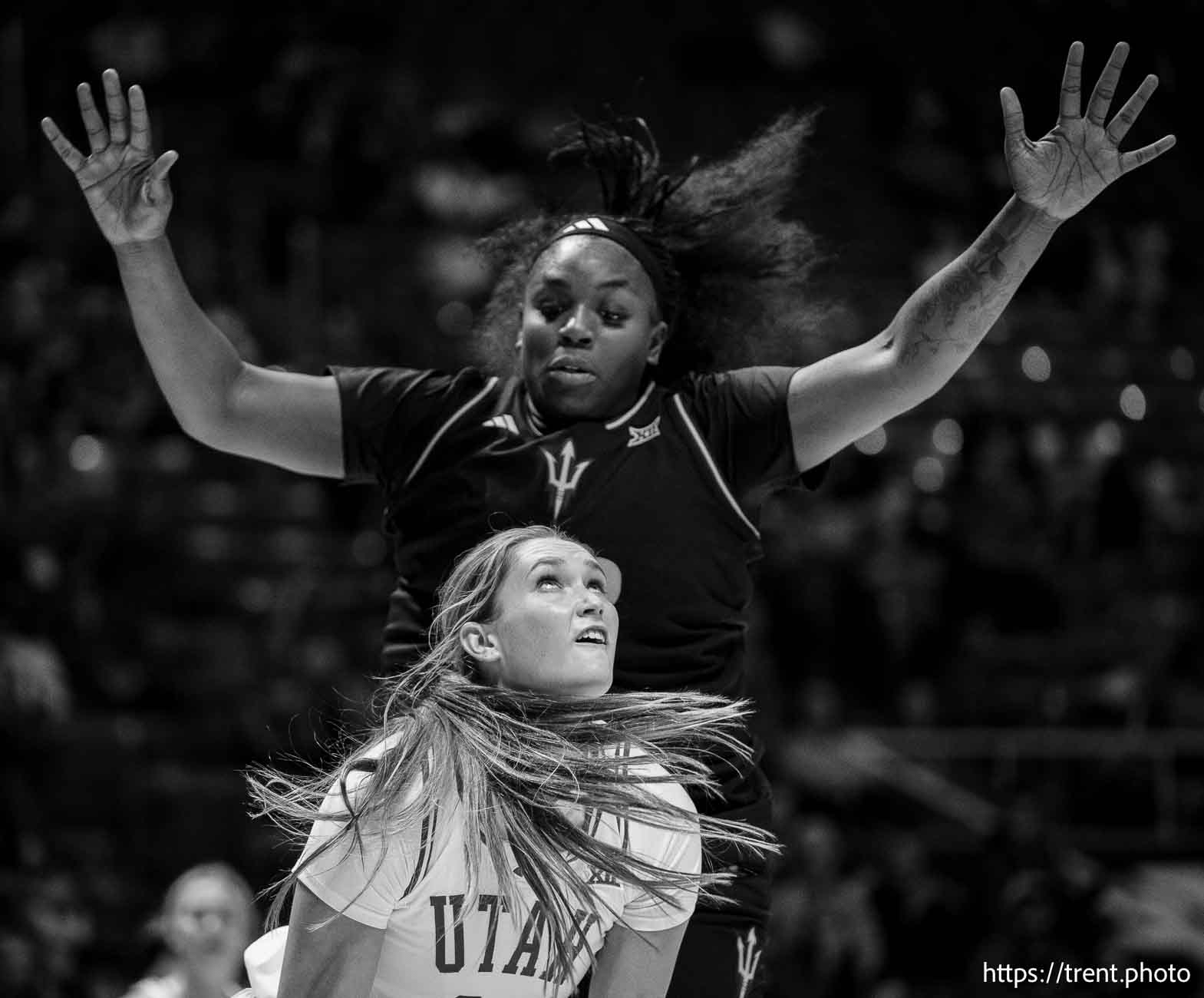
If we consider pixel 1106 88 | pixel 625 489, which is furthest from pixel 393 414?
pixel 1106 88

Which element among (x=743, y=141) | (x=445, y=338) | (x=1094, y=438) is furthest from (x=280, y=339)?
(x=743, y=141)

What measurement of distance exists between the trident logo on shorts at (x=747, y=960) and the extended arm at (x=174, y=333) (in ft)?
3.67

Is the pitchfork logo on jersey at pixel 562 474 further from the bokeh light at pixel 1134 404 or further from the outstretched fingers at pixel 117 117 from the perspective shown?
the bokeh light at pixel 1134 404

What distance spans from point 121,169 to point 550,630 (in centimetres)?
112

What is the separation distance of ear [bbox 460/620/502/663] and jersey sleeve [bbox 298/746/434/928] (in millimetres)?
346

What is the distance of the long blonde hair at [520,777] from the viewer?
2.36 meters

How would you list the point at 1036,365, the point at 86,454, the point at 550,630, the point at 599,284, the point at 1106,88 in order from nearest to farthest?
1. the point at 550,630
2. the point at 1106,88
3. the point at 599,284
4. the point at 86,454
5. the point at 1036,365

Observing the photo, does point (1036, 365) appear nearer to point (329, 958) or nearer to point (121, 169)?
point (121, 169)

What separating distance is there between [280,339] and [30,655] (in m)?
2.62

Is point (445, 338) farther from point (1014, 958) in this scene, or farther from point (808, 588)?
point (1014, 958)

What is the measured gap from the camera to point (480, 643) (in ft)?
8.56

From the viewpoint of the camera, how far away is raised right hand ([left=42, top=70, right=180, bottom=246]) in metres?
2.89

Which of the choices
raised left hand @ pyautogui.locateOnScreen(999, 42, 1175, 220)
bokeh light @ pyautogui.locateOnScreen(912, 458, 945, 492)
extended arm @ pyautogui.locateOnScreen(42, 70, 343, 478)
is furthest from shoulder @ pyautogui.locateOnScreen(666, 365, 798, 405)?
bokeh light @ pyautogui.locateOnScreen(912, 458, 945, 492)

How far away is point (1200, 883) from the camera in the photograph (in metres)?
7.24
